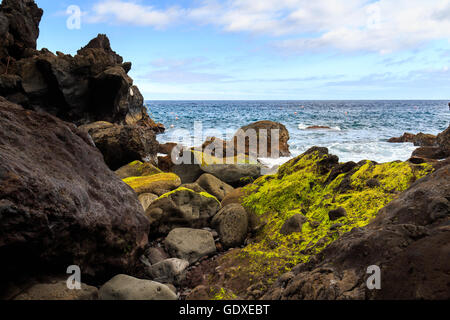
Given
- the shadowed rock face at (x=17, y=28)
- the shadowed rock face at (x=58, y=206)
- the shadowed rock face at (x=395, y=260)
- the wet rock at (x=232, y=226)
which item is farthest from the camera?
the shadowed rock face at (x=17, y=28)

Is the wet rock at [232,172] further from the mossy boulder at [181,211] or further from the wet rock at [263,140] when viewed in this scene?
the wet rock at [263,140]

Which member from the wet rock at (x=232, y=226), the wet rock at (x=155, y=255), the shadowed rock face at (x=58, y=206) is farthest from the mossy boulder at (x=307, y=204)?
the shadowed rock face at (x=58, y=206)

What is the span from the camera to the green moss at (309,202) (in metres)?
3.55

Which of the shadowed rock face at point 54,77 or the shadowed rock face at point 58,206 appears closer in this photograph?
the shadowed rock face at point 58,206

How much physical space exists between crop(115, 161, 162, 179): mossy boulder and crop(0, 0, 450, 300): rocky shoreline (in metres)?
0.04

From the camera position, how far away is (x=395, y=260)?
1.94 metres

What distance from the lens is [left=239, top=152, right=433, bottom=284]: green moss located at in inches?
140

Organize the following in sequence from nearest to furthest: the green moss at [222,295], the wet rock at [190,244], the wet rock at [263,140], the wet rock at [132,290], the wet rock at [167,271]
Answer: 1. the green moss at [222,295]
2. the wet rock at [132,290]
3. the wet rock at [167,271]
4. the wet rock at [190,244]
5. the wet rock at [263,140]

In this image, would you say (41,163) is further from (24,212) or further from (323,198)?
(323,198)

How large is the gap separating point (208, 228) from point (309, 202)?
186cm

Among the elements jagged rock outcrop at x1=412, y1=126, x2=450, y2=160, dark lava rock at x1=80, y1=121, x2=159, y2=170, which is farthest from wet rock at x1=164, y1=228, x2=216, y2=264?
jagged rock outcrop at x1=412, y1=126, x2=450, y2=160

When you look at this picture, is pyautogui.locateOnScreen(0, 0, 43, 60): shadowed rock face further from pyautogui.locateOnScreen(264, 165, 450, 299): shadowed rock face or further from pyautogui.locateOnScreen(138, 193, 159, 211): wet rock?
pyautogui.locateOnScreen(264, 165, 450, 299): shadowed rock face

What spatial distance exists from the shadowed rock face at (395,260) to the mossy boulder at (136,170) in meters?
5.90
